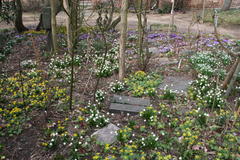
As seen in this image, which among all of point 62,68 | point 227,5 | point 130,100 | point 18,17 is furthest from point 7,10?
point 227,5

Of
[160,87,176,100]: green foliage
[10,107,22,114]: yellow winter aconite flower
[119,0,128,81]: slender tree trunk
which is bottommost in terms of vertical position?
[10,107,22,114]: yellow winter aconite flower

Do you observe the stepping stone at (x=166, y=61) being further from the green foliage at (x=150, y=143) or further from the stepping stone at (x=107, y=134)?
the green foliage at (x=150, y=143)

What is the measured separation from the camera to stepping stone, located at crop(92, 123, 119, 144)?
3.35 metres

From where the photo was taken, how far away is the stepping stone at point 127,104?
4098 mm

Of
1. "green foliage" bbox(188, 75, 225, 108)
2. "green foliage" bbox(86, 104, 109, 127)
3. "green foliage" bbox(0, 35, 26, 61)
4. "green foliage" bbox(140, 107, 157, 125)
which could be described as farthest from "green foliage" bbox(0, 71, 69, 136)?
"green foliage" bbox(188, 75, 225, 108)

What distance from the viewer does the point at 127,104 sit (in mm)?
4332

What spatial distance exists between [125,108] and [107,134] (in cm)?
82

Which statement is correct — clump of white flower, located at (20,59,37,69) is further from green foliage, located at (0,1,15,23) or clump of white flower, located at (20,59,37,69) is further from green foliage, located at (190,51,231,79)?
green foliage, located at (190,51,231,79)

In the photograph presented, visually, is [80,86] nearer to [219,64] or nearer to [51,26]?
[51,26]

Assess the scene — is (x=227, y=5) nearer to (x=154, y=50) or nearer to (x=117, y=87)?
(x=154, y=50)

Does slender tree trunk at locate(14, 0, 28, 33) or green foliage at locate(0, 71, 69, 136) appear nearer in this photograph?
green foliage at locate(0, 71, 69, 136)

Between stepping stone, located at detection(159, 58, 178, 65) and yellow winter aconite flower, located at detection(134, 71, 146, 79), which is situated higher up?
stepping stone, located at detection(159, 58, 178, 65)

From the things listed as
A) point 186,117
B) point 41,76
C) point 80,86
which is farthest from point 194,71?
point 41,76

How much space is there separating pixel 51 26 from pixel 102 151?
5342mm
